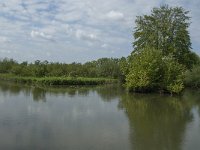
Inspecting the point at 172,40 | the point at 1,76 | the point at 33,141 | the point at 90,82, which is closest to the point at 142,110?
the point at 33,141

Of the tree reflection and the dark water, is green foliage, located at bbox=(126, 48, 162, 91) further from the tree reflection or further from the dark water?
the dark water

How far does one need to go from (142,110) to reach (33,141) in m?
13.0

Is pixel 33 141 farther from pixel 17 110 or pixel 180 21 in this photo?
pixel 180 21

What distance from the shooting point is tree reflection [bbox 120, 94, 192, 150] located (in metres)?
15.1

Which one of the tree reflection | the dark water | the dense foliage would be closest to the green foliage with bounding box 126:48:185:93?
the dense foliage

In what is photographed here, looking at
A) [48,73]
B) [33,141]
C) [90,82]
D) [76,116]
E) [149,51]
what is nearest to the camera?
[33,141]

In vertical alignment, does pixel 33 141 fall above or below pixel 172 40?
below

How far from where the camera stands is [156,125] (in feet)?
65.0

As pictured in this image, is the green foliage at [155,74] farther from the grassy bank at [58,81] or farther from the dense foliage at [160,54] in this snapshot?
the grassy bank at [58,81]

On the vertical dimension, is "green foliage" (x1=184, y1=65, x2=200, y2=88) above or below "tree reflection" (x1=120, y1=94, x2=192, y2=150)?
above

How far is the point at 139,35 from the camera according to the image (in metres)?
47.4

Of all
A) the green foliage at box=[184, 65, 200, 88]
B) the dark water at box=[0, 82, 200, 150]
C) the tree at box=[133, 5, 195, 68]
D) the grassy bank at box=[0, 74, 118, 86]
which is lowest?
the dark water at box=[0, 82, 200, 150]

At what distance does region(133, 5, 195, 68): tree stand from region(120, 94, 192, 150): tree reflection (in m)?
17.8

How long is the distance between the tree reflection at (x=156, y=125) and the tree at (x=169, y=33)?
1783cm
